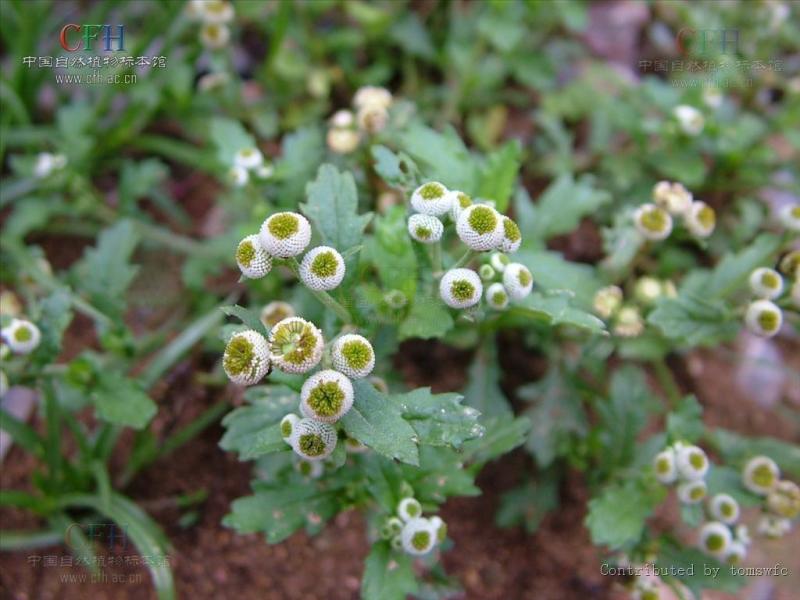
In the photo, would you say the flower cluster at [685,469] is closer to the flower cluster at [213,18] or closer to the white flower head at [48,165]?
the flower cluster at [213,18]

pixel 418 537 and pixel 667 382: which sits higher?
pixel 667 382

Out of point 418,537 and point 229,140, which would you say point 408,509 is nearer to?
point 418,537

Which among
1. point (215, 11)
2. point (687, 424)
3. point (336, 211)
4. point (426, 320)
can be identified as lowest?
point (687, 424)

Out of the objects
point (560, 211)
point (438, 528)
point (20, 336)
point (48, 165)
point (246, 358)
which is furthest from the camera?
point (48, 165)

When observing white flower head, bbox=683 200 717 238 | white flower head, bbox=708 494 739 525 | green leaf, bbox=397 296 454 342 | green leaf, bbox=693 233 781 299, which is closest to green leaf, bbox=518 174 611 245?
white flower head, bbox=683 200 717 238

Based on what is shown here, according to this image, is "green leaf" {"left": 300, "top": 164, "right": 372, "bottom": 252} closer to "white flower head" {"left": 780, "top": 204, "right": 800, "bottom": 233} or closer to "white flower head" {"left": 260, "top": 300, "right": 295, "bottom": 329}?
"white flower head" {"left": 260, "top": 300, "right": 295, "bottom": 329}

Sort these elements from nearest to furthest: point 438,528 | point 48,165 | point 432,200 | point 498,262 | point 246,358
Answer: point 246,358
point 432,200
point 438,528
point 498,262
point 48,165

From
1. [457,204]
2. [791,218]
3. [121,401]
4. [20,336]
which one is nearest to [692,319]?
[791,218]
